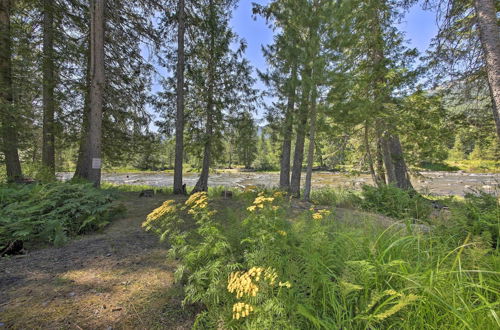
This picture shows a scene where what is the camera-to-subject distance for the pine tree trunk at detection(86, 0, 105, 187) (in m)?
5.60

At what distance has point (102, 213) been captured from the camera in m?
4.02

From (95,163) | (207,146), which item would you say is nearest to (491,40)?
Answer: (207,146)

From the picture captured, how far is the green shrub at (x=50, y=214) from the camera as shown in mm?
2875

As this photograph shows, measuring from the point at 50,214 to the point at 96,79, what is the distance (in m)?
4.28

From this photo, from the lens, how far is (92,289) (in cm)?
187

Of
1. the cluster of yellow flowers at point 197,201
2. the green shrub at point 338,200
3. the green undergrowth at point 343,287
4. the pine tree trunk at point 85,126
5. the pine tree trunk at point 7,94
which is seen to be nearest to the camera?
the green undergrowth at point 343,287

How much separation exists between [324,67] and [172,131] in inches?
241

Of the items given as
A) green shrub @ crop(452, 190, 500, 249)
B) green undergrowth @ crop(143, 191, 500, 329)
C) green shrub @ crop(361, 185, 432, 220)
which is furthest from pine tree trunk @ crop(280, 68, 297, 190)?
green undergrowth @ crop(143, 191, 500, 329)

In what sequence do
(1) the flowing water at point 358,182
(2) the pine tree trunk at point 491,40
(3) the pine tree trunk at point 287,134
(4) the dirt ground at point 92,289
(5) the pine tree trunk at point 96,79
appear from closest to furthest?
(4) the dirt ground at point 92,289, (2) the pine tree trunk at point 491,40, (5) the pine tree trunk at point 96,79, (3) the pine tree trunk at point 287,134, (1) the flowing water at point 358,182

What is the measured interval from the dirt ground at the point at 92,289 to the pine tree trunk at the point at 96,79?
3.67 m

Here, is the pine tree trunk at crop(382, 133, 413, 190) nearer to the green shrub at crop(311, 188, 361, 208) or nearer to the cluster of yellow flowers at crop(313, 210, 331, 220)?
the green shrub at crop(311, 188, 361, 208)

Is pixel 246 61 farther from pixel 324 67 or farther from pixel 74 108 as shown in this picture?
pixel 74 108

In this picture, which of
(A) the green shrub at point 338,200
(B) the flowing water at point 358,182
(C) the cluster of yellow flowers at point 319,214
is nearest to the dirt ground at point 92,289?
(C) the cluster of yellow flowers at point 319,214

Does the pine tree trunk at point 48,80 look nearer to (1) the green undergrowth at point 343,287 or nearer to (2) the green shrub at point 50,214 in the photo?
(2) the green shrub at point 50,214
